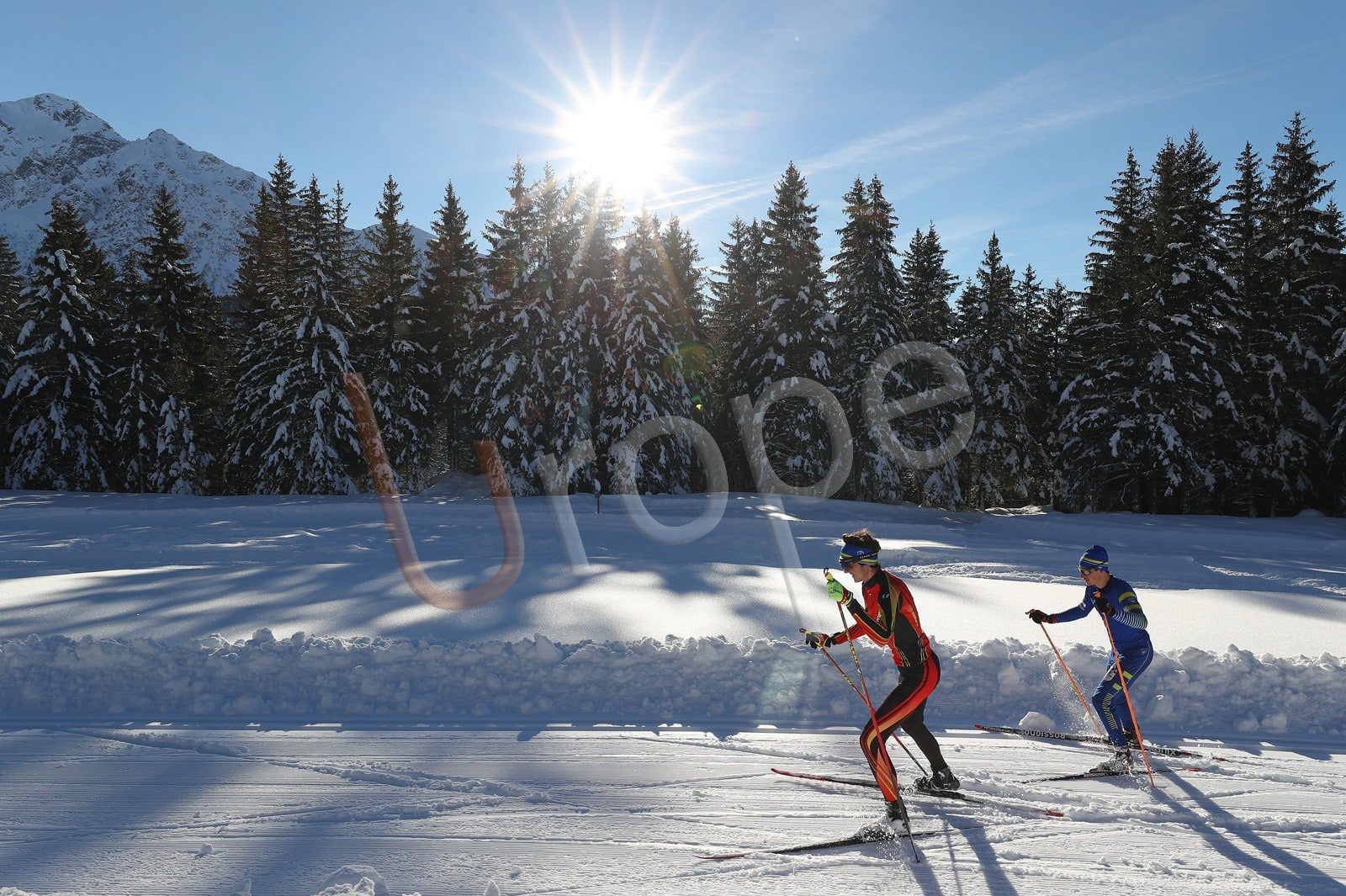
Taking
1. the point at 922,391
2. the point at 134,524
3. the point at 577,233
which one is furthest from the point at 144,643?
the point at 922,391

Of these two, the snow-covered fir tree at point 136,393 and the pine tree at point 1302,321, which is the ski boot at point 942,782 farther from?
the snow-covered fir tree at point 136,393

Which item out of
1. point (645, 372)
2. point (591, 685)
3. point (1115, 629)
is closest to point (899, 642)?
point (1115, 629)

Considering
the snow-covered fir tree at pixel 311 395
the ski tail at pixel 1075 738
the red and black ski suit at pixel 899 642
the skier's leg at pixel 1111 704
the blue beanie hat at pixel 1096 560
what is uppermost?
the snow-covered fir tree at pixel 311 395

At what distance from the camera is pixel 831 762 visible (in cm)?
596

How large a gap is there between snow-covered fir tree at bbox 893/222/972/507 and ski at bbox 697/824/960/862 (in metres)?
27.7

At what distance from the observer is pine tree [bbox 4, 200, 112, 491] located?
2855cm

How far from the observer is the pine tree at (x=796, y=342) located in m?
29.8

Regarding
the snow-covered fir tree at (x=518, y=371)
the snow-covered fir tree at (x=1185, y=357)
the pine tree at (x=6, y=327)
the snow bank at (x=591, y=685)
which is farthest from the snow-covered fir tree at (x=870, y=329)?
the pine tree at (x=6, y=327)

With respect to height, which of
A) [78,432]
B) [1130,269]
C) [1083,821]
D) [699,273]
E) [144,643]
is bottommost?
[1083,821]

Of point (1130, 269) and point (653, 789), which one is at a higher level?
point (1130, 269)

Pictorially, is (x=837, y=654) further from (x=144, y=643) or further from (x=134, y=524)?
(x=134, y=524)

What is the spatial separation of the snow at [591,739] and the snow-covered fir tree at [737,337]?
2013 centimetres

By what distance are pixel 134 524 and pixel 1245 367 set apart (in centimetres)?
3590

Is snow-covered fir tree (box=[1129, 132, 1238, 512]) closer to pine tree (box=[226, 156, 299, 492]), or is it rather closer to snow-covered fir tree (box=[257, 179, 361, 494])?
snow-covered fir tree (box=[257, 179, 361, 494])
